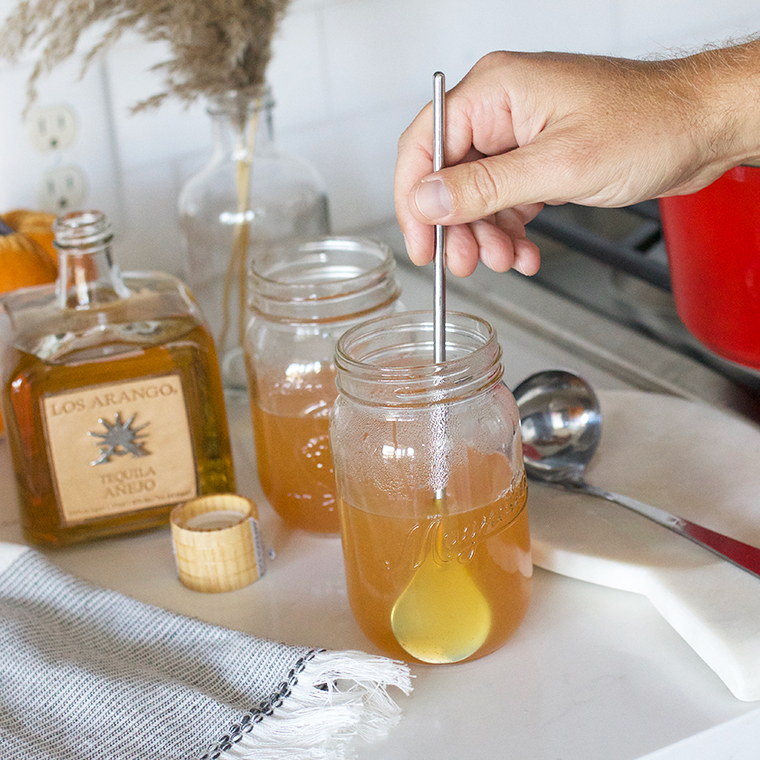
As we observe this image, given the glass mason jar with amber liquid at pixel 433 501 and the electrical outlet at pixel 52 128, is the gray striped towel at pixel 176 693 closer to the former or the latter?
the glass mason jar with amber liquid at pixel 433 501

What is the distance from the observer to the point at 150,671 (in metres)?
0.60

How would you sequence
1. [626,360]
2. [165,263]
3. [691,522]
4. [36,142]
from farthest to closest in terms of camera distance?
1. [165,263]
2. [36,142]
3. [626,360]
4. [691,522]

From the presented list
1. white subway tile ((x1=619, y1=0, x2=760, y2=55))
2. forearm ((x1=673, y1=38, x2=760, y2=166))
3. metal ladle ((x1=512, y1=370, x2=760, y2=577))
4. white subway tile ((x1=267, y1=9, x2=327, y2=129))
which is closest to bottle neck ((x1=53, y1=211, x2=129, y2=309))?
metal ladle ((x1=512, y1=370, x2=760, y2=577))

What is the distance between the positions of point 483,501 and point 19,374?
14.4 inches

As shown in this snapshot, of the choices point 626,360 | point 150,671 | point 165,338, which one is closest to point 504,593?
point 150,671

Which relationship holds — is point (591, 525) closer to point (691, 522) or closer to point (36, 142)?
point (691, 522)

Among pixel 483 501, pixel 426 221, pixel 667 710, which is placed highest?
pixel 426 221

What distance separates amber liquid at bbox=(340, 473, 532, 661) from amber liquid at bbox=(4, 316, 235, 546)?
0.62 feet

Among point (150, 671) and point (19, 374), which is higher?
point (19, 374)

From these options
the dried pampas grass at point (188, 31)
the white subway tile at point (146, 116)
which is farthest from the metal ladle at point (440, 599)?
the white subway tile at point (146, 116)

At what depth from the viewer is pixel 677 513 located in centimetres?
71

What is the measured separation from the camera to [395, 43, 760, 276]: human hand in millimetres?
588

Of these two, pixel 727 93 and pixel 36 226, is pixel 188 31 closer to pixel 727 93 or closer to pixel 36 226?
pixel 36 226

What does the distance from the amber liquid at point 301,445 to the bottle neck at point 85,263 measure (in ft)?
0.48
